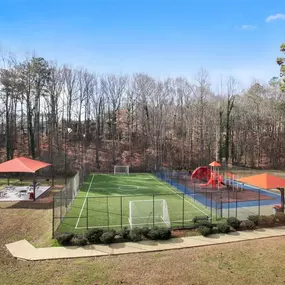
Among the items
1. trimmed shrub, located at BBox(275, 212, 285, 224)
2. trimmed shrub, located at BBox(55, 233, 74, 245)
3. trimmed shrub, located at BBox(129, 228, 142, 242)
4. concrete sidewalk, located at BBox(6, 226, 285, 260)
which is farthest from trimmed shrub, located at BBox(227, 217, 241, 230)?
trimmed shrub, located at BBox(55, 233, 74, 245)

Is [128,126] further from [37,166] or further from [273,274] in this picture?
[273,274]

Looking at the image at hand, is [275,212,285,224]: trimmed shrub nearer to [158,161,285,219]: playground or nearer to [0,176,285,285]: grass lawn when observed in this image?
[158,161,285,219]: playground

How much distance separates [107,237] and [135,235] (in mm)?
1395

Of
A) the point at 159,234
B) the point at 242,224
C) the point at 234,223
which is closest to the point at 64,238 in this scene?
the point at 159,234

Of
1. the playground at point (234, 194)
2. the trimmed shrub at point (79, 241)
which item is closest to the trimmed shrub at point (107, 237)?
the trimmed shrub at point (79, 241)

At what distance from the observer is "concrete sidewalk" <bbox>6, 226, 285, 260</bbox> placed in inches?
433

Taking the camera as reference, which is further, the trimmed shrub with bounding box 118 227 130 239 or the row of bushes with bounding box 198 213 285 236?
the row of bushes with bounding box 198 213 285 236

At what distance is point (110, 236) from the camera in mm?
12211

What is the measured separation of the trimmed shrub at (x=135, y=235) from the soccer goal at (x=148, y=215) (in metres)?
0.85

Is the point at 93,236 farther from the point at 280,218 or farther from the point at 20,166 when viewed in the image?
the point at 20,166

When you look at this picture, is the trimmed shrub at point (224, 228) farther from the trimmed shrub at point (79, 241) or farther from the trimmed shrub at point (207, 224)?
the trimmed shrub at point (79, 241)

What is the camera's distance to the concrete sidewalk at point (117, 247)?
1100cm

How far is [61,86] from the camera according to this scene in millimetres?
46375

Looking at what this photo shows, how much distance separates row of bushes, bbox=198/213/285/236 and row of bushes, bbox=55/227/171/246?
223cm
